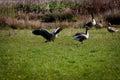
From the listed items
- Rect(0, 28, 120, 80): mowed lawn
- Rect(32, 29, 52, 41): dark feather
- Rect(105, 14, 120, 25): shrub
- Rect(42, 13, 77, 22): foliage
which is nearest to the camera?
Rect(0, 28, 120, 80): mowed lawn

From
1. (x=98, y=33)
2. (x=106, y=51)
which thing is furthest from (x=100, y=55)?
(x=98, y=33)

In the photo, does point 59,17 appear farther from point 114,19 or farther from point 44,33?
point 44,33

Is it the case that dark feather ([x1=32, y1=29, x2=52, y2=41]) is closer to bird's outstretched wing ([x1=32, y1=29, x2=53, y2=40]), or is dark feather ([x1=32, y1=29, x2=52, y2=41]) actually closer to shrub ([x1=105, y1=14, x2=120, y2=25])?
bird's outstretched wing ([x1=32, y1=29, x2=53, y2=40])

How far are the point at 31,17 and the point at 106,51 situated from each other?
1366 centimetres

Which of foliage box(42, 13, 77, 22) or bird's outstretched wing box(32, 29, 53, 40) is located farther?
foliage box(42, 13, 77, 22)

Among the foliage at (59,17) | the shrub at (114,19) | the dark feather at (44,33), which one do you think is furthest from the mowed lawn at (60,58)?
the foliage at (59,17)

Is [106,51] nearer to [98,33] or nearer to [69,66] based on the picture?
[69,66]

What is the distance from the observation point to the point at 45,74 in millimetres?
11250

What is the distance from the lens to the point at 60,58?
44.9 ft

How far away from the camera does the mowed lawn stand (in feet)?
36.8

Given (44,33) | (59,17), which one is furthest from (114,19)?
(44,33)

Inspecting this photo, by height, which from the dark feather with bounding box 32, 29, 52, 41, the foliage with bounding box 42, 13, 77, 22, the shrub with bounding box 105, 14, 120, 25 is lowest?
A: the foliage with bounding box 42, 13, 77, 22

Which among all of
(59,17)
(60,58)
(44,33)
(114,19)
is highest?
(60,58)

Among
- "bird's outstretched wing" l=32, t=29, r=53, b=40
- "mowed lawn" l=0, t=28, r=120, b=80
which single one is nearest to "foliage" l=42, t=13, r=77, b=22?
"mowed lawn" l=0, t=28, r=120, b=80
